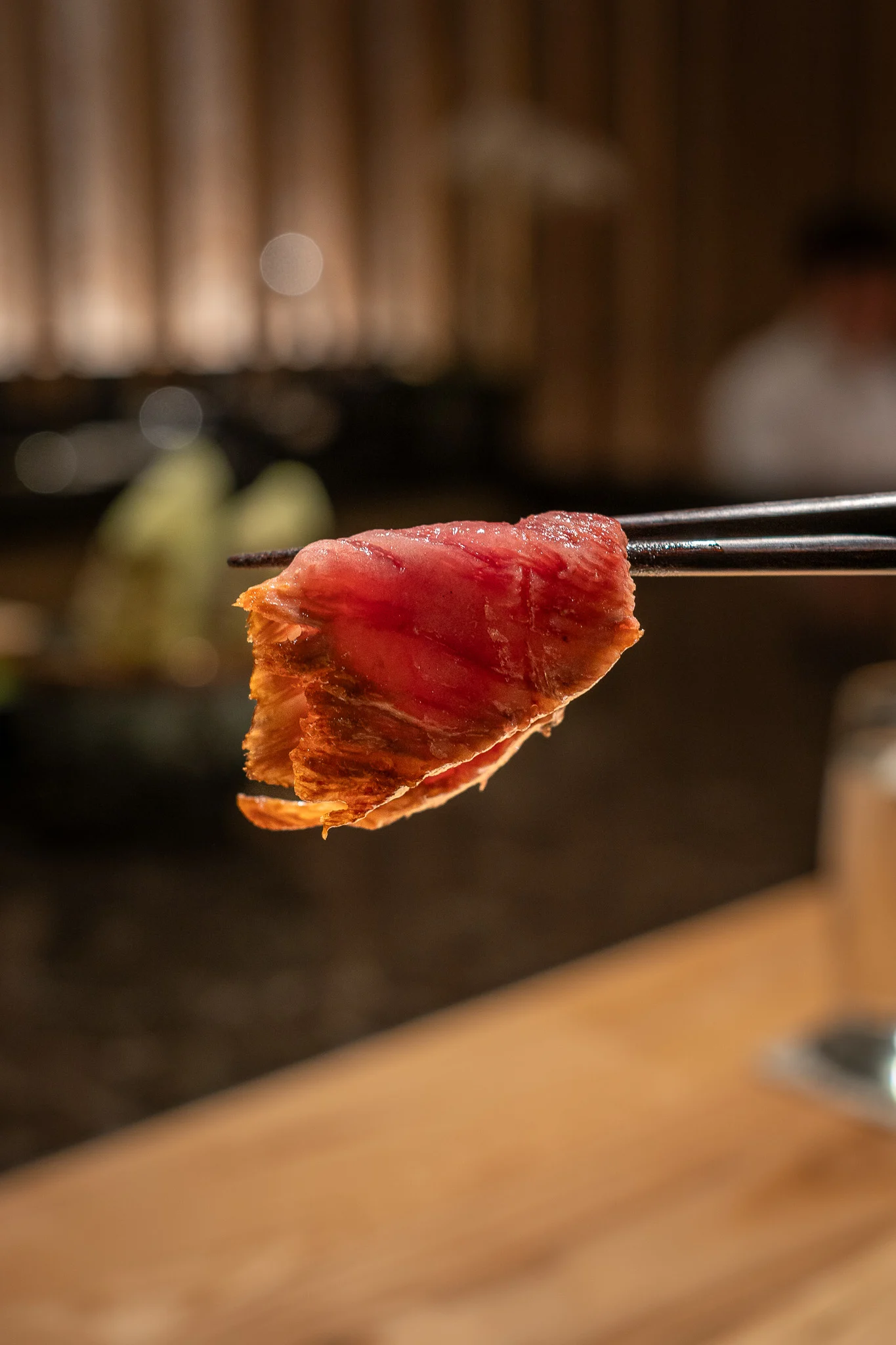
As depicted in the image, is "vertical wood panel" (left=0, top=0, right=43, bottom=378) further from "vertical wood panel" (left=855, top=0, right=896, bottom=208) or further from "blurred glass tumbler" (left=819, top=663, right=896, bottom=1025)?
"vertical wood panel" (left=855, top=0, right=896, bottom=208)

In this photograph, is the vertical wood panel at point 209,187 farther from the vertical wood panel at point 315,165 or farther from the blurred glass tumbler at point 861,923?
the blurred glass tumbler at point 861,923

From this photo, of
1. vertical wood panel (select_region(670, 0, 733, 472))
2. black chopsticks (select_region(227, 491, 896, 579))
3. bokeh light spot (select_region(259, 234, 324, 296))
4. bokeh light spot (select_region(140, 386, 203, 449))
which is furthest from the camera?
vertical wood panel (select_region(670, 0, 733, 472))

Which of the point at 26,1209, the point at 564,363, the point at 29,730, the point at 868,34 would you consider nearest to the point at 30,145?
the point at 29,730

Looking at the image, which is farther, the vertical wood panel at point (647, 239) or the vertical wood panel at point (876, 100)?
the vertical wood panel at point (876, 100)

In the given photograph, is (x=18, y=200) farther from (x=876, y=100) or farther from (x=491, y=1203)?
(x=876, y=100)

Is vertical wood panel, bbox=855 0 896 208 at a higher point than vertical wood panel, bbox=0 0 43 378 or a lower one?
higher

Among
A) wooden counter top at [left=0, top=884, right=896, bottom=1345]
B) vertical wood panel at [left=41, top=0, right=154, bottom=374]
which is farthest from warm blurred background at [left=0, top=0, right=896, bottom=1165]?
wooden counter top at [left=0, top=884, right=896, bottom=1345]

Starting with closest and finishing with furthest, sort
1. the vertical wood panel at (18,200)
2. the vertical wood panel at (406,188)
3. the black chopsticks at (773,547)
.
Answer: the black chopsticks at (773,547) → the vertical wood panel at (18,200) → the vertical wood panel at (406,188)

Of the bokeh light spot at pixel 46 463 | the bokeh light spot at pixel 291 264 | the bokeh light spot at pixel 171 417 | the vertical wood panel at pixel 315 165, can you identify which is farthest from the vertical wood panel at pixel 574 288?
the bokeh light spot at pixel 46 463
